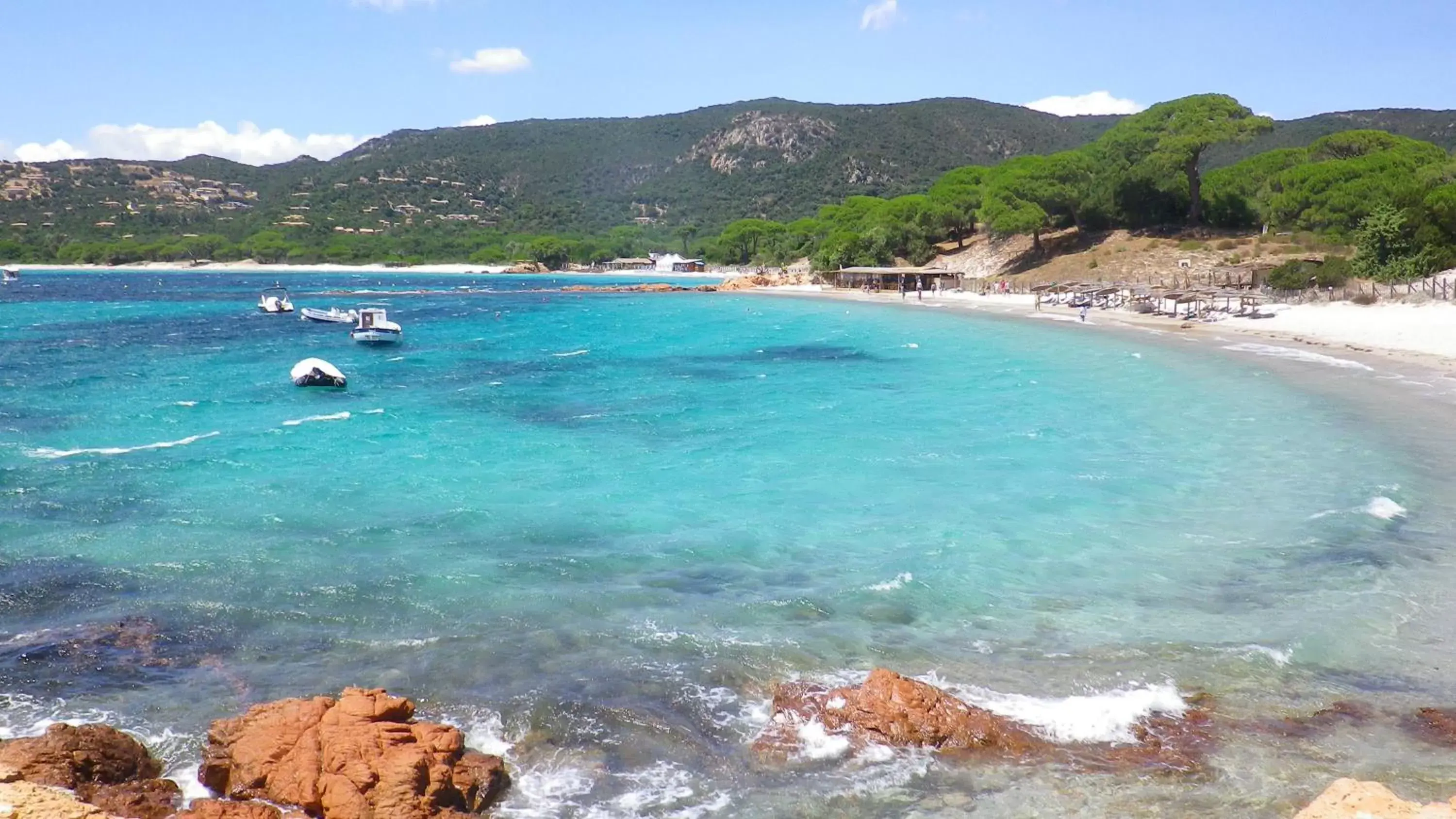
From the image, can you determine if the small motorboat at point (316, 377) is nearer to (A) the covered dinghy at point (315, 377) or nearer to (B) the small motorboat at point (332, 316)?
(A) the covered dinghy at point (315, 377)

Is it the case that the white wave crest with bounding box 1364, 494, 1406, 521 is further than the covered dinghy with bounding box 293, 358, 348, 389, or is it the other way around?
the covered dinghy with bounding box 293, 358, 348, 389

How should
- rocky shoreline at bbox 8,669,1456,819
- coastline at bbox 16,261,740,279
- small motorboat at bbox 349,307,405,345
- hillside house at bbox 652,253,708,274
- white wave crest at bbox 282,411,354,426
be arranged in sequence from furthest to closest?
1. hillside house at bbox 652,253,708,274
2. coastline at bbox 16,261,740,279
3. small motorboat at bbox 349,307,405,345
4. white wave crest at bbox 282,411,354,426
5. rocky shoreline at bbox 8,669,1456,819

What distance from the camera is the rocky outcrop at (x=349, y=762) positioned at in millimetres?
7941

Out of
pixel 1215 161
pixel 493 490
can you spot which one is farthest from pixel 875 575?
pixel 1215 161

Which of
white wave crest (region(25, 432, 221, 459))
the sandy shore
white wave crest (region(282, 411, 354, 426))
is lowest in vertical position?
white wave crest (region(25, 432, 221, 459))

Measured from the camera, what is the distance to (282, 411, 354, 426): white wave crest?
27.1 meters

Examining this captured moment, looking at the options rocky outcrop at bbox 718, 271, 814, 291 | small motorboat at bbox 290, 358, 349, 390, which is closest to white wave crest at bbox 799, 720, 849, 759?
small motorboat at bbox 290, 358, 349, 390

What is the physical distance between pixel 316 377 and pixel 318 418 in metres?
6.63

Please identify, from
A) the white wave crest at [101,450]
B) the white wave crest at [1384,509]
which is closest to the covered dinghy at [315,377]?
the white wave crest at [101,450]

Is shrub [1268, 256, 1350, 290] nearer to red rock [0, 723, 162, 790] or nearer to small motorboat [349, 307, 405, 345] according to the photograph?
small motorboat [349, 307, 405, 345]

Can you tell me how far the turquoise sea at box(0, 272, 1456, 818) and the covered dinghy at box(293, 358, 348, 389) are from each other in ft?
5.60

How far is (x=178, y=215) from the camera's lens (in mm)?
187000

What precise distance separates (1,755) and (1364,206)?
3084 inches

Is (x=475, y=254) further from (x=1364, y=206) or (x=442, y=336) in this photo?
(x=1364, y=206)
